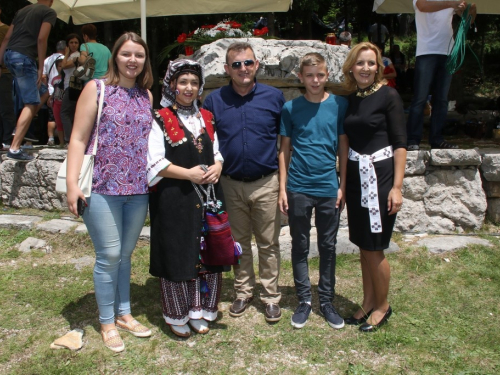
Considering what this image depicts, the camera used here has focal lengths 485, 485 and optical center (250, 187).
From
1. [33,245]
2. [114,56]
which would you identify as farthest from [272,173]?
[33,245]

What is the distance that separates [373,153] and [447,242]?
184 centimetres

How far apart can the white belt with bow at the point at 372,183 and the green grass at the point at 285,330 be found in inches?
28.3

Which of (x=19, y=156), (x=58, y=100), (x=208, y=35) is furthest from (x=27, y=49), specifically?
(x=208, y=35)

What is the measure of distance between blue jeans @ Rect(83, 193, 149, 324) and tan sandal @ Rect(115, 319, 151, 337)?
3.9 inches

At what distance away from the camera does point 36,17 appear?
16.1 feet

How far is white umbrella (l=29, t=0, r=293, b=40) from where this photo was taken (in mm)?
Result: 6055

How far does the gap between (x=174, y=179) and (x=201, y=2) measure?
4054 mm

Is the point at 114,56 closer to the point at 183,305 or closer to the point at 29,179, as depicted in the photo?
the point at 183,305

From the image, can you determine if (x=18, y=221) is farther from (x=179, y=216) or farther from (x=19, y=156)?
(x=179, y=216)

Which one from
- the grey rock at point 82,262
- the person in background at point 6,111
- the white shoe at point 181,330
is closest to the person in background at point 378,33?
the person in background at point 6,111

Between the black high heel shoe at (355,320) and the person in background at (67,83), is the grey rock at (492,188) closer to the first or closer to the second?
the black high heel shoe at (355,320)

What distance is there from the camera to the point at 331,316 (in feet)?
10.3

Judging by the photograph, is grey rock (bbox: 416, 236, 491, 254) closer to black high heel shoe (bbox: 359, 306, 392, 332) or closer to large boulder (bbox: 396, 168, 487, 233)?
large boulder (bbox: 396, 168, 487, 233)

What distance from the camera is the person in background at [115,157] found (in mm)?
2654
